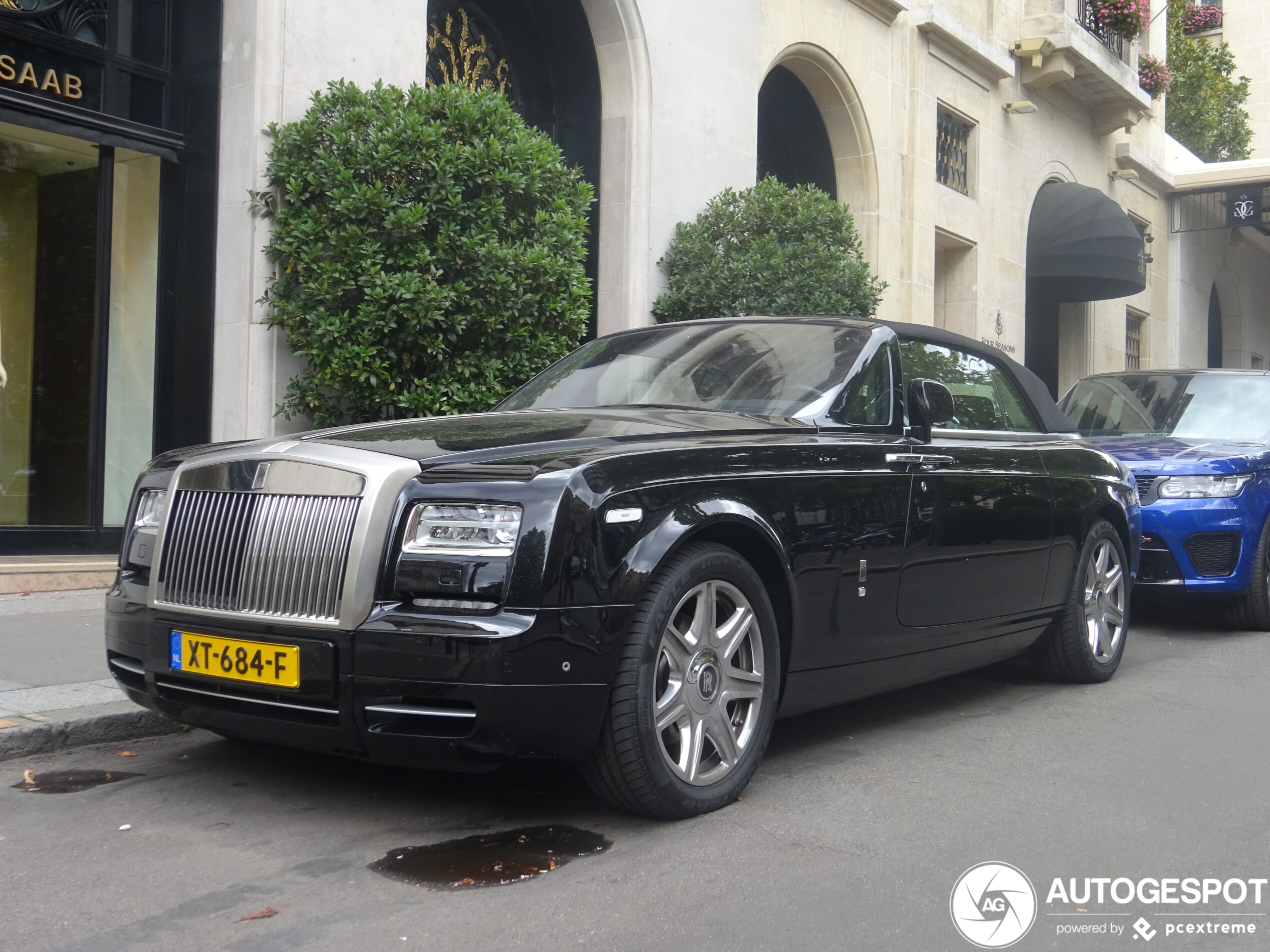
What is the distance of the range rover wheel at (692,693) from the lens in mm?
3584

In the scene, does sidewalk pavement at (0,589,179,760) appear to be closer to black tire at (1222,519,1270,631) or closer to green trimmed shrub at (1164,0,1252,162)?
black tire at (1222,519,1270,631)

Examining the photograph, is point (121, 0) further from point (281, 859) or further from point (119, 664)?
point (281, 859)

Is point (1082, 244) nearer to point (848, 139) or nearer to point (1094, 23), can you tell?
point (1094, 23)

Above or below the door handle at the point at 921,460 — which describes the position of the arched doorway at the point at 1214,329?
above

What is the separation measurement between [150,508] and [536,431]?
1.27 metres

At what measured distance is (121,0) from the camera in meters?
9.27

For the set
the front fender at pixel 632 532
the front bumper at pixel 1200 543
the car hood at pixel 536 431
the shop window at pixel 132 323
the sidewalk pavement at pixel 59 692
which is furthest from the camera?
the shop window at pixel 132 323

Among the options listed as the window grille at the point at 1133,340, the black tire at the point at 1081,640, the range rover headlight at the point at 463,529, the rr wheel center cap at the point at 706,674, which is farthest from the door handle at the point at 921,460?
the window grille at the point at 1133,340

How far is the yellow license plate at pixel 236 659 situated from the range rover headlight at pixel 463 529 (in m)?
0.45

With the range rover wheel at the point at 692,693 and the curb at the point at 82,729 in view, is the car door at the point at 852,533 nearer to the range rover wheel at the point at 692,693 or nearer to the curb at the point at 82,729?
the range rover wheel at the point at 692,693

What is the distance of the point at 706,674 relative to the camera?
12.7 feet

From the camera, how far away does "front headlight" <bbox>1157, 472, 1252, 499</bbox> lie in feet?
25.7

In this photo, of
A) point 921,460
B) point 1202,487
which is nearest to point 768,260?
point 1202,487

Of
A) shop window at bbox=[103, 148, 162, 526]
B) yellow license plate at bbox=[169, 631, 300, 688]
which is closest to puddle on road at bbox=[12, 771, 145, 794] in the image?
yellow license plate at bbox=[169, 631, 300, 688]
